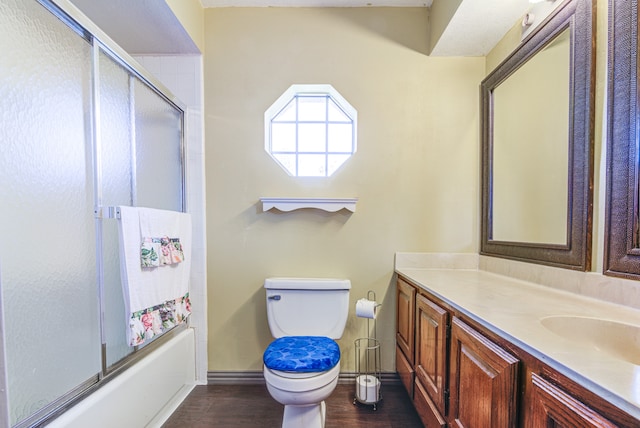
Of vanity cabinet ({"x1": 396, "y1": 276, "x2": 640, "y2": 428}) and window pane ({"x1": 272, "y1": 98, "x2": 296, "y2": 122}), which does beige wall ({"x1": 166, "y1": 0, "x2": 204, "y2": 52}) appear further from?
vanity cabinet ({"x1": 396, "y1": 276, "x2": 640, "y2": 428})

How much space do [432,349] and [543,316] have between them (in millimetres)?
501

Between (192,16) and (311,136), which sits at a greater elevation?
(192,16)

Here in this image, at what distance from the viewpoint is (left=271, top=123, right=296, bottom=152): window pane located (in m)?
2.00

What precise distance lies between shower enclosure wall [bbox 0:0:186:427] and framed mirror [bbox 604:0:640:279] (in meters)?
1.92

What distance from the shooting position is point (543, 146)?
1.30 metres

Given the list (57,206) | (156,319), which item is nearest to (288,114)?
(57,206)

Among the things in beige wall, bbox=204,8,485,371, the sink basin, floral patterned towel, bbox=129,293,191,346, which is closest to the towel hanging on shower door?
floral patterned towel, bbox=129,293,191,346

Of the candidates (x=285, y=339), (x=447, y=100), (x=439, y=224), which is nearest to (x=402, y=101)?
(x=447, y=100)

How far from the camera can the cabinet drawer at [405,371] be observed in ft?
4.83

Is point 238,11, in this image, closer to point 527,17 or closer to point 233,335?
point 527,17

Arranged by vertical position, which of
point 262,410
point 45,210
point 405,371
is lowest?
point 262,410

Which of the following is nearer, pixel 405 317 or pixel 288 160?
pixel 405 317

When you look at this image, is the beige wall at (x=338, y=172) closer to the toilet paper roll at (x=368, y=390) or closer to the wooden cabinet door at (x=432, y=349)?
the toilet paper roll at (x=368, y=390)

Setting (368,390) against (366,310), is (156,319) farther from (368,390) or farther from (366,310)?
(368,390)
